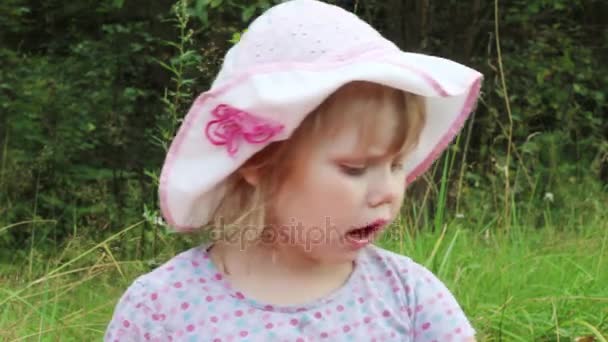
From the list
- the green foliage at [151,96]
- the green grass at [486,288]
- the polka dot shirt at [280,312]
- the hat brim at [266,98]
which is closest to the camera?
the hat brim at [266,98]

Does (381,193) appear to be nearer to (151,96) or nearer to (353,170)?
(353,170)

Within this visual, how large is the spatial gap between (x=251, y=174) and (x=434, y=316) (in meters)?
0.40

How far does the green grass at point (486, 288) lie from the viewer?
2770 mm

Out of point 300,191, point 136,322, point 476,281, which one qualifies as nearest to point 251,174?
point 300,191

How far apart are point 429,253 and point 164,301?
140 cm

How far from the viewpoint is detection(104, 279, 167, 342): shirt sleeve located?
1.96m

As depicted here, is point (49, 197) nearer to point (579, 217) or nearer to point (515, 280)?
point (579, 217)

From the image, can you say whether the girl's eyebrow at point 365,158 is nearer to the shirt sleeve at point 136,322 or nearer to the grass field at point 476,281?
the shirt sleeve at point 136,322

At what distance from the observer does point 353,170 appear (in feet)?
6.12

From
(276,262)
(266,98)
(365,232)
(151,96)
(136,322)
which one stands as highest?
(266,98)

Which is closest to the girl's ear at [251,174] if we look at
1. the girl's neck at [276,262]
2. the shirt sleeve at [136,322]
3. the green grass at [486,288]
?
the girl's neck at [276,262]

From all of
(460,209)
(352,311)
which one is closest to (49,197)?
(460,209)

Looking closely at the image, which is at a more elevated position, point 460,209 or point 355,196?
point 355,196

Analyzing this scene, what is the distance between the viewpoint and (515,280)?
3092 mm
